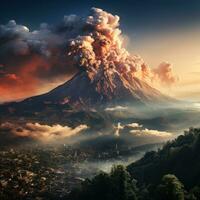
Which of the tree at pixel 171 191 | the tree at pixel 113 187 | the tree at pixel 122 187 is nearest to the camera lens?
the tree at pixel 171 191

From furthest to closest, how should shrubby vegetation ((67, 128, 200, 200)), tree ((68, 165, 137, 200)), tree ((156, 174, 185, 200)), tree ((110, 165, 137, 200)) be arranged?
1. tree ((68, 165, 137, 200))
2. tree ((110, 165, 137, 200))
3. shrubby vegetation ((67, 128, 200, 200))
4. tree ((156, 174, 185, 200))

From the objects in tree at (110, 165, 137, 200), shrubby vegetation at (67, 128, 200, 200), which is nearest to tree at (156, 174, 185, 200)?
shrubby vegetation at (67, 128, 200, 200)

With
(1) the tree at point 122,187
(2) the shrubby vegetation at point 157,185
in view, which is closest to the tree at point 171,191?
(2) the shrubby vegetation at point 157,185

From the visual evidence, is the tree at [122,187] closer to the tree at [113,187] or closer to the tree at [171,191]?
the tree at [113,187]

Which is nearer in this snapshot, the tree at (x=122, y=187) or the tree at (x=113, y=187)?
the tree at (x=122, y=187)

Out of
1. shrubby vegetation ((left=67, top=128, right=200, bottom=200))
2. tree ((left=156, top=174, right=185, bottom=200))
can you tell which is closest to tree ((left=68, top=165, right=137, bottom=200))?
shrubby vegetation ((left=67, top=128, right=200, bottom=200))

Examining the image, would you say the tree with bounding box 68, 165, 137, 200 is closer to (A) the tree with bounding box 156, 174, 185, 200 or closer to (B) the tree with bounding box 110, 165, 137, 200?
(B) the tree with bounding box 110, 165, 137, 200

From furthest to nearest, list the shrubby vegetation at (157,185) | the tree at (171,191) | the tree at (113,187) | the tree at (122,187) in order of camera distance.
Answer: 1. the tree at (113,187)
2. the tree at (122,187)
3. the shrubby vegetation at (157,185)
4. the tree at (171,191)

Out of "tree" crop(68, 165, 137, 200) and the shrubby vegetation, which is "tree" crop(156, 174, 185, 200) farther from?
"tree" crop(68, 165, 137, 200)

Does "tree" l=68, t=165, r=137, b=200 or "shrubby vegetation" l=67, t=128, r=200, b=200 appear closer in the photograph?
"shrubby vegetation" l=67, t=128, r=200, b=200

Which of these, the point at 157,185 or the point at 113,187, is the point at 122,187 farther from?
the point at 157,185

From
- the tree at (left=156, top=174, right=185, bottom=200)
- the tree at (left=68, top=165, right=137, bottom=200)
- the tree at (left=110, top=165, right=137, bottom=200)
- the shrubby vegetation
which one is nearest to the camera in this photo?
the tree at (left=156, top=174, right=185, bottom=200)

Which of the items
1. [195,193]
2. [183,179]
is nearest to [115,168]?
[183,179]
